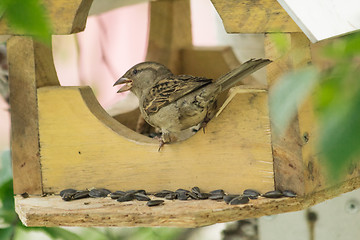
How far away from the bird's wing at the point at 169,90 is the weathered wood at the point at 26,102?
33cm

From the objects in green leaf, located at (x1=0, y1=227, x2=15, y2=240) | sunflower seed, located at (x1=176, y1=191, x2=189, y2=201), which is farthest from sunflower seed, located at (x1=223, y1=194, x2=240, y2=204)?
green leaf, located at (x1=0, y1=227, x2=15, y2=240)

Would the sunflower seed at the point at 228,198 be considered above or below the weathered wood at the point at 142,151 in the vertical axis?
below

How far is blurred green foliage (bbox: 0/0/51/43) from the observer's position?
1.28 feet

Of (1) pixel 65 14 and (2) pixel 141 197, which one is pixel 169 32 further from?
(2) pixel 141 197

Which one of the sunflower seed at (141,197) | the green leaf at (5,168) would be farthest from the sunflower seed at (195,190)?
the green leaf at (5,168)

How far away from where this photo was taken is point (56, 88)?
175cm

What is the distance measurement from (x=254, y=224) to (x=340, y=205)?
1.23 ft

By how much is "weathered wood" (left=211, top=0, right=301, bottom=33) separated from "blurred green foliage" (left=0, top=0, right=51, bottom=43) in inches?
42.1

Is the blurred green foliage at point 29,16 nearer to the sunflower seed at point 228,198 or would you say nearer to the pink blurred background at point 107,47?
the sunflower seed at point 228,198

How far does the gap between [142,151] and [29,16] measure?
131cm

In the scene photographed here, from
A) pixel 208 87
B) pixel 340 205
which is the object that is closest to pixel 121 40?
pixel 340 205

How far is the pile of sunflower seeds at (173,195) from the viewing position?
1.47m

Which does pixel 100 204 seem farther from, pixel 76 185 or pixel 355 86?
pixel 355 86

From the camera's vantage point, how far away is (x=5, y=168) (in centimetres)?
228
